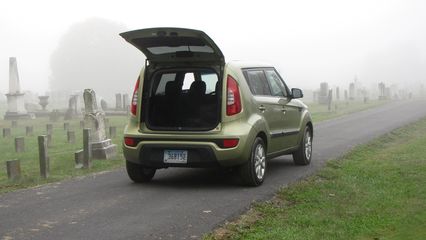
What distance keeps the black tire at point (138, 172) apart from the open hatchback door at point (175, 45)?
5.27 feet

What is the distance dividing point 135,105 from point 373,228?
3901 millimetres

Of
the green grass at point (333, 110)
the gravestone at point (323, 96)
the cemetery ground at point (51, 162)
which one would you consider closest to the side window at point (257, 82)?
the cemetery ground at point (51, 162)

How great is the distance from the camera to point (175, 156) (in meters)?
7.45

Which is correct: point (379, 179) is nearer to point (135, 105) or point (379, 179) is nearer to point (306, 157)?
point (306, 157)

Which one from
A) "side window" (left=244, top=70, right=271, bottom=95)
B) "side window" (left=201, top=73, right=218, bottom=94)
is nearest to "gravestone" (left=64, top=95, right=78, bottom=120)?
"side window" (left=244, top=70, right=271, bottom=95)

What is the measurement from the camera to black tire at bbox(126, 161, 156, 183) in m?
8.08

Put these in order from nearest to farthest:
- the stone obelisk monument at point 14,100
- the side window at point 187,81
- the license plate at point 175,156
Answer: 1. the license plate at point 175,156
2. the side window at point 187,81
3. the stone obelisk monument at point 14,100

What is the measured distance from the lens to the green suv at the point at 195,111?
7301 mm

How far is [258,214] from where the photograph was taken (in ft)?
20.2

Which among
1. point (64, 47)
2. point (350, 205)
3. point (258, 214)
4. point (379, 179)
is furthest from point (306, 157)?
point (64, 47)

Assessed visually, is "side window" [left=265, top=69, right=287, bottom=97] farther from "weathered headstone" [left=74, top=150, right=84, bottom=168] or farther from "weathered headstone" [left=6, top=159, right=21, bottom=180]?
"weathered headstone" [left=6, top=159, right=21, bottom=180]

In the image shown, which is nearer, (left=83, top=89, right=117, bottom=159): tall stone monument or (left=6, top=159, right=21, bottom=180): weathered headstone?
(left=6, top=159, right=21, bottom=180): weathered headstone

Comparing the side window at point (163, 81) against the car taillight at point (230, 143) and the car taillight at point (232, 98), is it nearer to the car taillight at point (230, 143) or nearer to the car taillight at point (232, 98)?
the car taillight at point (232, 98)

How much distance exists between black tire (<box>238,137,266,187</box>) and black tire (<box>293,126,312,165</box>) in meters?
2.00
